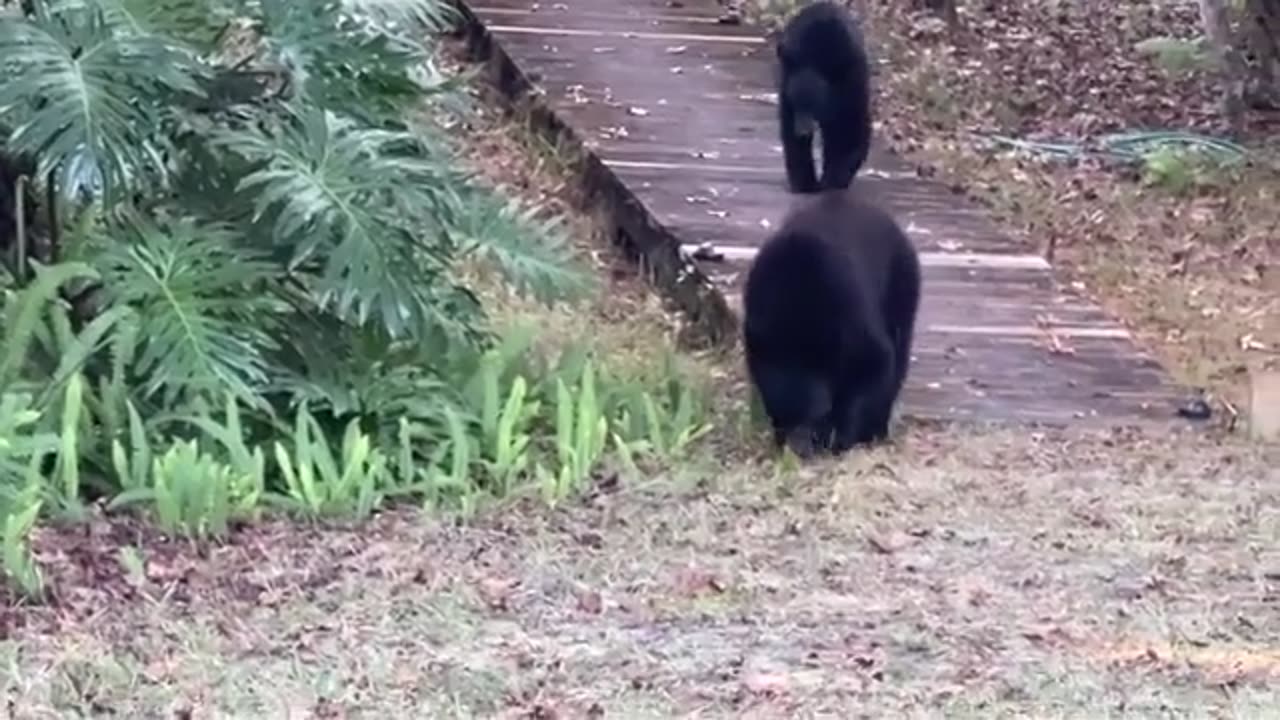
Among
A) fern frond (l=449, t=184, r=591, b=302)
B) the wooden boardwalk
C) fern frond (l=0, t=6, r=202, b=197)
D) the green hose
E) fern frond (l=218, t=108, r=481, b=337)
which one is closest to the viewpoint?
fern frond (l=0, t=6, r=202, b=197)

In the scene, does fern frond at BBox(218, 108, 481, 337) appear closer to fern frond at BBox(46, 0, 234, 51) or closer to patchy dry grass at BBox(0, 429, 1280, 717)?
fern frond at BBox(46, 0, 234, 51)

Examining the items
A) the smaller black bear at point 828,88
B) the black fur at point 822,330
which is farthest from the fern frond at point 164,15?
the smaller black bear at point 828,88

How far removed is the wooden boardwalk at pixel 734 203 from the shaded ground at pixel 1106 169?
1.62ft

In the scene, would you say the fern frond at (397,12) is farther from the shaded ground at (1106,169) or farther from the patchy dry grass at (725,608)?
the shaded ground at (1106,169)

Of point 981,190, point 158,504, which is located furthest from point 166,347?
point 981,190

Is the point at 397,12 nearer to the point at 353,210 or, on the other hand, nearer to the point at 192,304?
the point at 353,210

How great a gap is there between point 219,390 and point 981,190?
5.17 metres

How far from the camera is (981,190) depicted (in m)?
10.8

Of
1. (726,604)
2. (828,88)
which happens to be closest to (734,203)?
(828,88)

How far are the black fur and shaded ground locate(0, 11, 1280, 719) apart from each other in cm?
15

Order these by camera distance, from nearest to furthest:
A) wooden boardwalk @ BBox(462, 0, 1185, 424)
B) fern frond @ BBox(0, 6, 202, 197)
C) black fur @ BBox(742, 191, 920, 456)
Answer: fern frond @ BBox(0, 6, 202, 197)
black fur @ BBox(742, 191, 920, 456)
wooden boardwalk @ BBox(462, 0, 1185, 424)

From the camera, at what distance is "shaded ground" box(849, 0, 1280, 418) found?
9.29 meters

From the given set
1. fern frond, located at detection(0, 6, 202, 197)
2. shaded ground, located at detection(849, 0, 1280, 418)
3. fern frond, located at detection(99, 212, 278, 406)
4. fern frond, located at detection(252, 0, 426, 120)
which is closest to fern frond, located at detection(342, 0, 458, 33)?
fern frond, located at detection(252, 0, 426, 120)

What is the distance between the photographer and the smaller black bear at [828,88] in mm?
7641
